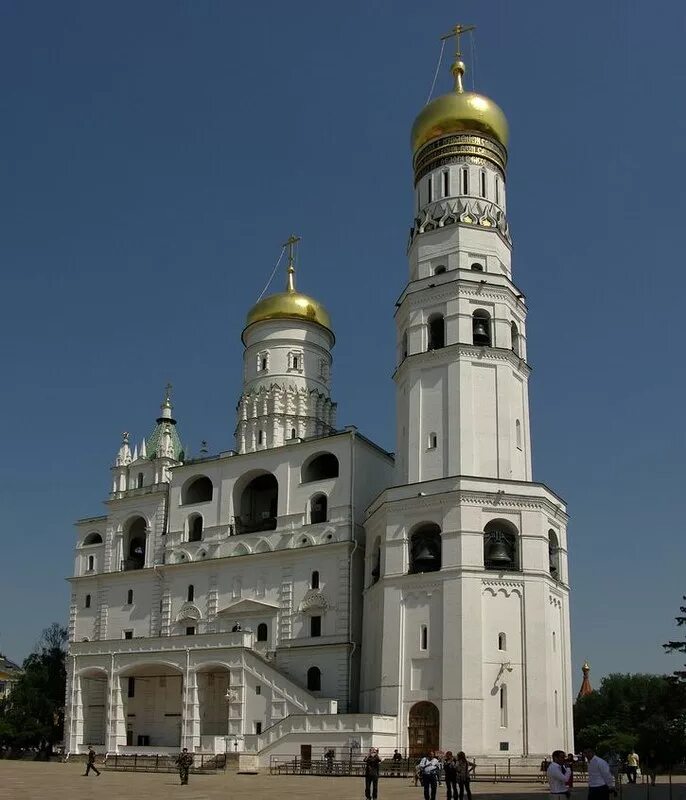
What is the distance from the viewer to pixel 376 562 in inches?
1736

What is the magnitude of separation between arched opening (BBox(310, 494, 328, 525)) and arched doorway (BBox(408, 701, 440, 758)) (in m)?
11.9

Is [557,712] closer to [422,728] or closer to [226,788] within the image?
[422,728]

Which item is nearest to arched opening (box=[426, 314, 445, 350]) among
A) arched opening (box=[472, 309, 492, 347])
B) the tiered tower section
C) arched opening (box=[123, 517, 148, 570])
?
arched opening (box=[472, 309, 492, 347])

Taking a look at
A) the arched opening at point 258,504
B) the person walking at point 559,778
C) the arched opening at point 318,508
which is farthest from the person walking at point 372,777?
the arched opening at point 258,504

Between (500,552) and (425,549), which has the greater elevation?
(425,549)

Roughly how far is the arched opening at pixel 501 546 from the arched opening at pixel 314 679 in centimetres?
1020

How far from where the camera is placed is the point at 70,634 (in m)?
55.6

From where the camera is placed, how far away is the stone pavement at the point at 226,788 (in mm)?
24891

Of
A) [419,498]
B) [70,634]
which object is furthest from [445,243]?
[70,634]

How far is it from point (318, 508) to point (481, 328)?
11.7 meters

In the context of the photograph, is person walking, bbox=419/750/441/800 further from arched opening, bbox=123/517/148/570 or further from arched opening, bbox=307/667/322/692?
arched opening, bbox=123/517/148/570

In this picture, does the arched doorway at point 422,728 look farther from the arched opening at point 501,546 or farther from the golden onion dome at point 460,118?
the golden onion dome at point 460,118

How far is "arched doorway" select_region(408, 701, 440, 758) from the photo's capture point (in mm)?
38375

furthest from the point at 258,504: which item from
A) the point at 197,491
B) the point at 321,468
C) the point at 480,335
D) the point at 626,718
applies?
the point at 626,718
